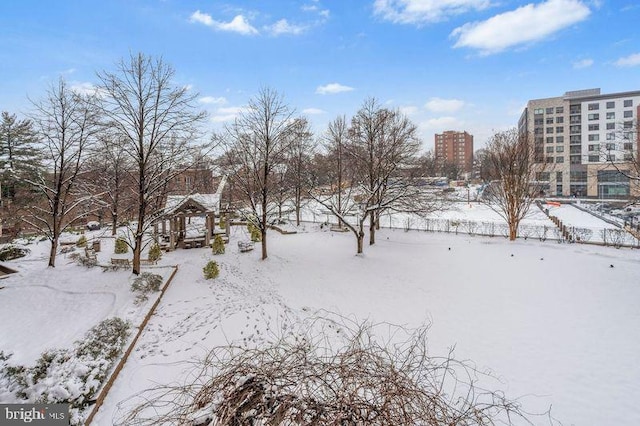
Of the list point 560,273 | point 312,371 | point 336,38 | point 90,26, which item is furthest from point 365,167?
point 312,371

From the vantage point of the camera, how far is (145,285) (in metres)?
11.1

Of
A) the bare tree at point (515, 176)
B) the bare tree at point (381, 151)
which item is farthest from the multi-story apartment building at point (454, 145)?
the bare tree at point (381, 151)

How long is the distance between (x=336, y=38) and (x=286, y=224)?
15095 millimetres

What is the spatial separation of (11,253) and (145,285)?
10.6 metres

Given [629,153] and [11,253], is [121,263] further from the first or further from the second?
[629,153]

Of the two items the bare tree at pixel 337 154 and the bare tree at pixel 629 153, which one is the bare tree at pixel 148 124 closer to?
the bare tree at pixel 337 154

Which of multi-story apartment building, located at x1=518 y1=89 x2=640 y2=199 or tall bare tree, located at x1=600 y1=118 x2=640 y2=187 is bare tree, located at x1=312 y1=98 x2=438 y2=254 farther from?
multi-story apartment building, located at x1=518 y1=89 x2=640 y2=199

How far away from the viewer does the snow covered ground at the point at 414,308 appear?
22.2 ft

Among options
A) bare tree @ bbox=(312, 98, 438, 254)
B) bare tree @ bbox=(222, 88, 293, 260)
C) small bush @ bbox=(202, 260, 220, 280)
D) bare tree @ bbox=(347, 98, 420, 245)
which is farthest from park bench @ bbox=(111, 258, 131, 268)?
bare tree @ bbox=(347, 98, 420, 245)

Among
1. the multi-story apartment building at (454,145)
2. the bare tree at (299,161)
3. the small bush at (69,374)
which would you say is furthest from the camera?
the multi-story apartment building at (454,145)

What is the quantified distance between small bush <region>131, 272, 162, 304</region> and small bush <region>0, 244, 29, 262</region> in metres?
→ 9.39

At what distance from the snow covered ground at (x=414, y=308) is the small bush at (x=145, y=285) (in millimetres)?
340

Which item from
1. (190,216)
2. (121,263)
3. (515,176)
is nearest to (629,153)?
(515,176)

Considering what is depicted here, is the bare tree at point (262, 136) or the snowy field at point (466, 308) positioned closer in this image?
the snowy field at point (466, 308)
